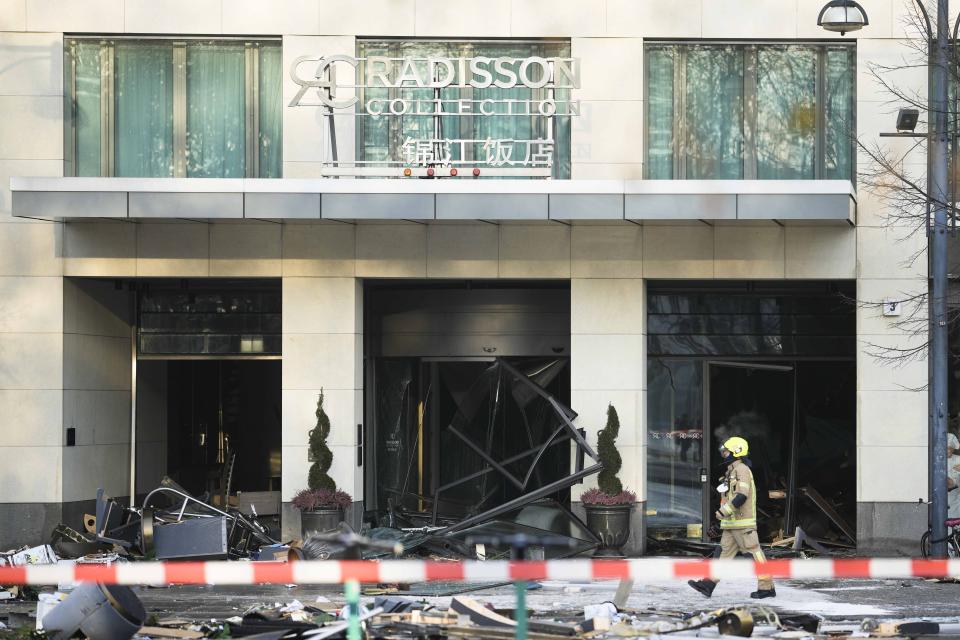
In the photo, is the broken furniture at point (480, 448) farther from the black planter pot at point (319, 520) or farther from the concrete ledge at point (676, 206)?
the concrete ledge at point (676, 206)

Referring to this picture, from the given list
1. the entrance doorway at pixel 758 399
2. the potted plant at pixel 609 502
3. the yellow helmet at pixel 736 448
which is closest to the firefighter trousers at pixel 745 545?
the yellow helmet at pixel 736 448

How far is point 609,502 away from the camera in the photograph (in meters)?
20.7

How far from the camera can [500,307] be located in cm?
2266

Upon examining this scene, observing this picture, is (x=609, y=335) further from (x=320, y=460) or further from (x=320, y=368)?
(x=320, y=460)

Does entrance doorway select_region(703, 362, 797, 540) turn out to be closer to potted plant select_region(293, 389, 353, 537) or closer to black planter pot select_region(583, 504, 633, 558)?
black planter pot select_region(583, 504, 633, 558)

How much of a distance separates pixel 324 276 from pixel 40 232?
4045mm

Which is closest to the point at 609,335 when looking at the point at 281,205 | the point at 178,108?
the point at 281,205

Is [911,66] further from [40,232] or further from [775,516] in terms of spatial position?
[40,232]

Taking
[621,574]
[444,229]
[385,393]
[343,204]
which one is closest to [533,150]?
[444,229]

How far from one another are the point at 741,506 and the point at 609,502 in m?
4.16

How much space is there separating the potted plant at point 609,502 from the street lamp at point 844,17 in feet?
20.0

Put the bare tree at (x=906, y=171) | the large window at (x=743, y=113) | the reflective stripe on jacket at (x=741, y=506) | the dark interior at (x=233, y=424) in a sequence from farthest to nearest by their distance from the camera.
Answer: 1. the dark interior at (x=233, y=424)
2. the large window at (x=743, y=113)
3. the bare tree at (x=906, y=171)
4. the reflective stripe on jacket at (x=741, y=506)

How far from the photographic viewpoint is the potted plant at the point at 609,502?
20703mm

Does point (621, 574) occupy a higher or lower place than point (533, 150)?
lower
